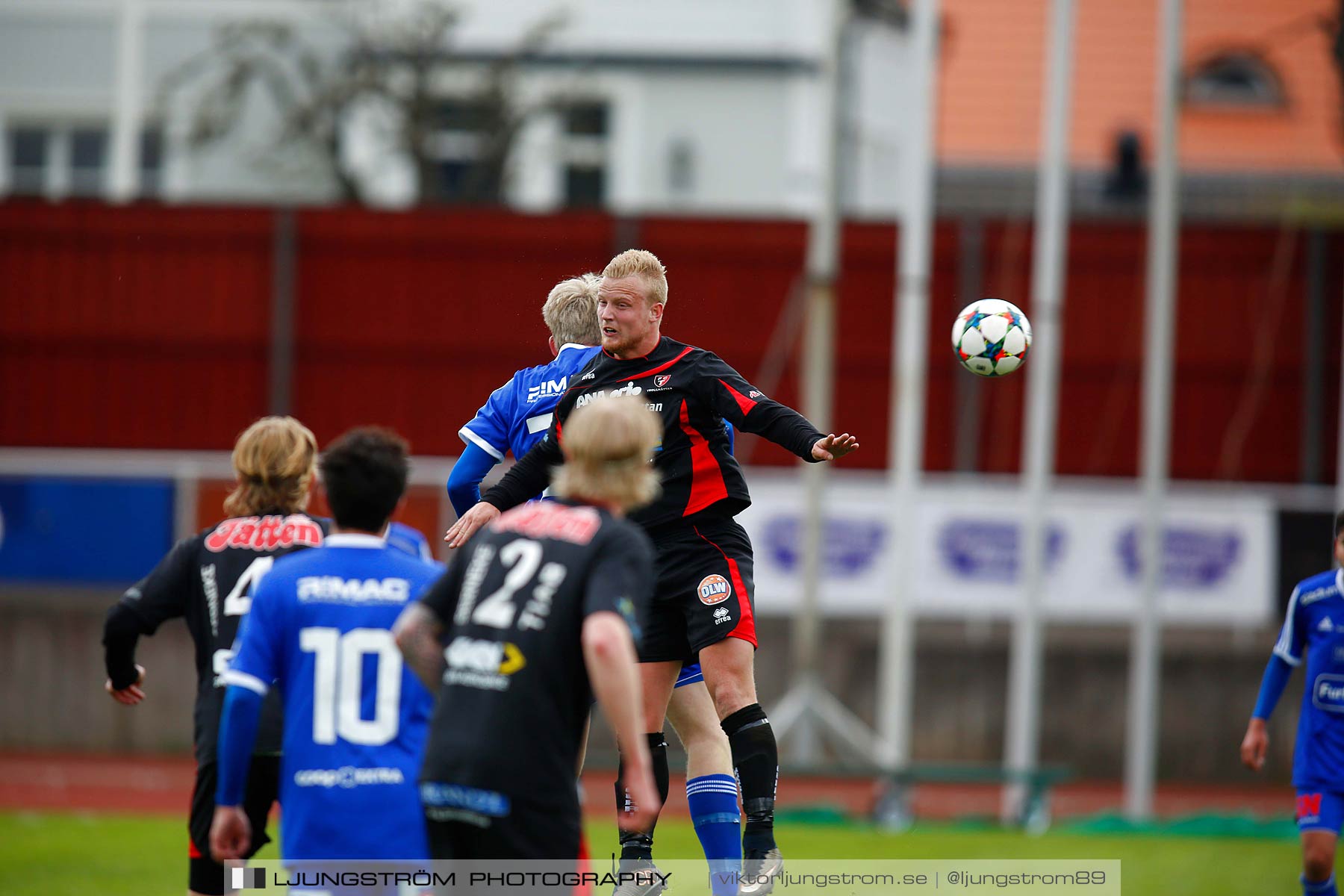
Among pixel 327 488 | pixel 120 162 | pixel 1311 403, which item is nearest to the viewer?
pixel 327 488

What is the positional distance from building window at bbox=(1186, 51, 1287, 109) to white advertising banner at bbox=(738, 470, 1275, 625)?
17603 millimetres

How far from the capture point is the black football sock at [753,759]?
21.7 feet

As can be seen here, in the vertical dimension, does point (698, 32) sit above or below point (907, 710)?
above

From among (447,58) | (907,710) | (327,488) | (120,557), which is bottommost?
(907,710)

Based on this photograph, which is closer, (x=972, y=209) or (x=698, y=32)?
(x=972, y=209)

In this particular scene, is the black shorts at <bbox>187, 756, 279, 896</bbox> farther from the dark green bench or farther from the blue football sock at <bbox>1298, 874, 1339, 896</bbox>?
the dark green bench

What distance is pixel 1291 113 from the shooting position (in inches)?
1315

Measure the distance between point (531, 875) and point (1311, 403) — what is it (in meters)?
18.5

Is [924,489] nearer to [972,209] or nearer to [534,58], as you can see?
[972,209]

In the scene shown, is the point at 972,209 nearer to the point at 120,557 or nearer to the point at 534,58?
the point at 534,58

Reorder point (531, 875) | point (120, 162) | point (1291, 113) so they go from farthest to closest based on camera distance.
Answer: point (1291, 113)
point (120, 162)
point (531, 875)

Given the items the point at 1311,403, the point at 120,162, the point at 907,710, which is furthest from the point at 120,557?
the point at 1311,403

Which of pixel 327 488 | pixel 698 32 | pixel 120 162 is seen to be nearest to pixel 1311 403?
pixel 698 32

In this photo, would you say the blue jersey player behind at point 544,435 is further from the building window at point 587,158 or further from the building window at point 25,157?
the building window at point 25,157
